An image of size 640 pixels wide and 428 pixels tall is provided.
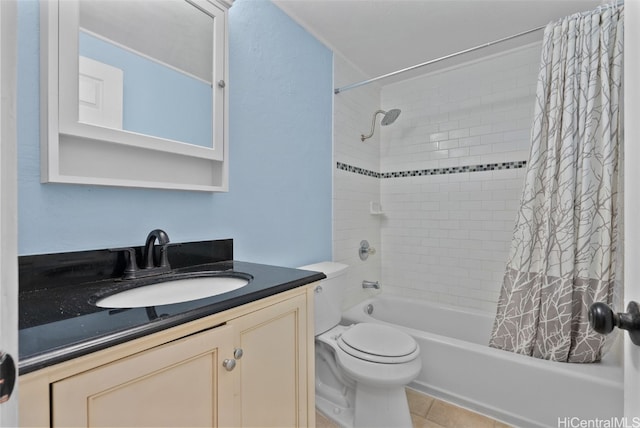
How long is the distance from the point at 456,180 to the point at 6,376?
8.37 ft

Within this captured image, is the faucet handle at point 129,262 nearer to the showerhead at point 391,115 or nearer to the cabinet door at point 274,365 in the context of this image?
the cabinet door at point 274,365

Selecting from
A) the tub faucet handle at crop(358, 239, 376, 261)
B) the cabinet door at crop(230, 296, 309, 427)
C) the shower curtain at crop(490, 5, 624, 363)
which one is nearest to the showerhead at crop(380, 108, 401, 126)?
the shower curtain at crop(490, 5, 624, 363)

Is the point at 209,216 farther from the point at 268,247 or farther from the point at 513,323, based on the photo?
the point at 513,323

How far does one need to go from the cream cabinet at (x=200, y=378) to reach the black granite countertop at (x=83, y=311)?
27 mm

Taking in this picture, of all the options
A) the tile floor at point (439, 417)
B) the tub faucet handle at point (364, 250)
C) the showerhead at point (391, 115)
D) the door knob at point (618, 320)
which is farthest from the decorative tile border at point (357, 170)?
the door knob at point (618, 320)

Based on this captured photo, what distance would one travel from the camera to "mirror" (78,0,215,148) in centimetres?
97

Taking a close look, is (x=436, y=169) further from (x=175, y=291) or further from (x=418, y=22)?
(x=175, y=291)

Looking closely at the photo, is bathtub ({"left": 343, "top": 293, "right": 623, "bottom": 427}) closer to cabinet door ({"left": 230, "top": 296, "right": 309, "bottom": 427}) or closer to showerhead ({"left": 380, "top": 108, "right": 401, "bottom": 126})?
cabinet door ({"left": 230, "top": 296, "right": 309, "bottom": 427})

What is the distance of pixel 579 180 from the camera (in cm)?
157

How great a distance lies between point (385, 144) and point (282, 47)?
4.43ft

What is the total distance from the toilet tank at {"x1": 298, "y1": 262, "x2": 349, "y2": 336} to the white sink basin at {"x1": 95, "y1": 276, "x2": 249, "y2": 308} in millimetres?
643

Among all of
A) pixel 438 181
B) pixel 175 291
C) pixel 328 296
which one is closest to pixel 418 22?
pixel 438 181

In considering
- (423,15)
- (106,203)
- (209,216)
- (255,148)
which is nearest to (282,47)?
(255,148)

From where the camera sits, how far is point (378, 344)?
5.02 ft
